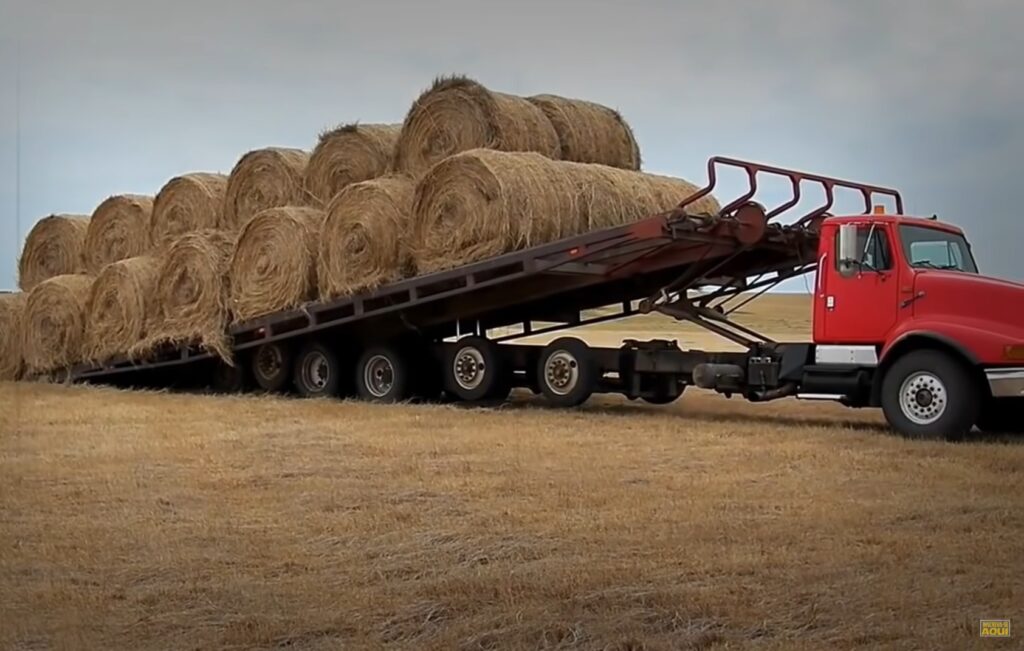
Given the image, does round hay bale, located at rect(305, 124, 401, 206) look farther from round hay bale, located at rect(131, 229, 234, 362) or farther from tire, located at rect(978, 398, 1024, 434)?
tire, located at rect(978, 398, 1024, 434)

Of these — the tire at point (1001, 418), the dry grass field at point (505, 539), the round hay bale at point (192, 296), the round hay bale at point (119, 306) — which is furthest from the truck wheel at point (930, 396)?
the round hay bale at point (119, 306)

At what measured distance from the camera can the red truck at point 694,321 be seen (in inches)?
356

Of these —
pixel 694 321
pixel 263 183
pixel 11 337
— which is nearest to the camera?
pixel 694 321

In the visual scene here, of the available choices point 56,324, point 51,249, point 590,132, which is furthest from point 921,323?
point 51,249

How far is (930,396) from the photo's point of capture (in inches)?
356

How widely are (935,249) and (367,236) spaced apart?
16.0 ft

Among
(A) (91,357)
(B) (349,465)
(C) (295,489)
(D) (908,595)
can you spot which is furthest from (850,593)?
(A) (91,357)

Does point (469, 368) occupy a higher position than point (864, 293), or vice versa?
point (864, 293)

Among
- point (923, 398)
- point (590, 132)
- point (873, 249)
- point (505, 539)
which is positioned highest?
point (590, 132)

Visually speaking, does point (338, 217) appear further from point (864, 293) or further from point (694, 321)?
point (864, 293)

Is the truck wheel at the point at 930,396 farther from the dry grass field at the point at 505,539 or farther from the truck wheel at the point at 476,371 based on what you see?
the truck wheel at the point at 476,371

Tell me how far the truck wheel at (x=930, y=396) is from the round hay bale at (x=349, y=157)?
554 cm

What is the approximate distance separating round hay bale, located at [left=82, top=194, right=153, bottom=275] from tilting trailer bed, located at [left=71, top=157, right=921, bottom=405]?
5.26 ft

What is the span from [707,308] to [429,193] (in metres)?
2.59
